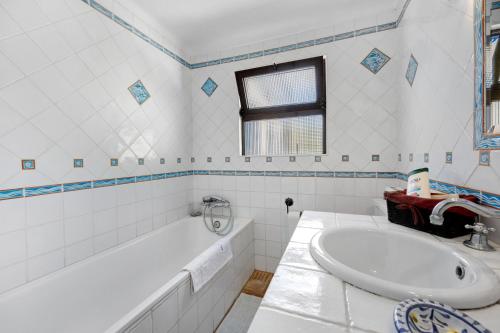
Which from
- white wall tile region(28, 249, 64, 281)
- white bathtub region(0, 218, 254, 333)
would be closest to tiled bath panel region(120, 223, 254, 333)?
white bathtub region(0, 218, 254, 333)

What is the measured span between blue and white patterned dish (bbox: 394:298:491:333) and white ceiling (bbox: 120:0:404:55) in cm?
202

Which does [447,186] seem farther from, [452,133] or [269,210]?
[269,210]

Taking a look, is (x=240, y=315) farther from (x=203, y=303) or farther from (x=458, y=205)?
(x=458, y=205)

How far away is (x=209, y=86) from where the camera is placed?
2.33 metres

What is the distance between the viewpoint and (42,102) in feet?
3.85

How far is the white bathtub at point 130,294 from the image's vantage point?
1.00 m

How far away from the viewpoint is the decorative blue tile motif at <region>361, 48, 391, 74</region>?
5.66 ft

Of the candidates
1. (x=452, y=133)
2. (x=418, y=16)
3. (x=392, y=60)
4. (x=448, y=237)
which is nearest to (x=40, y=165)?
(x=448, y=237)

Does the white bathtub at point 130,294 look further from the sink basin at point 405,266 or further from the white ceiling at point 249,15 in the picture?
the white ceiling at point 249,15

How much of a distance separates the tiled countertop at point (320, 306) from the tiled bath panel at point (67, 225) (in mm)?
1414

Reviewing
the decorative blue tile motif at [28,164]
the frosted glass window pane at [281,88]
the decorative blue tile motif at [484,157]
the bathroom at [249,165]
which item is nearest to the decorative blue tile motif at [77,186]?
the bathroom at [249,165]

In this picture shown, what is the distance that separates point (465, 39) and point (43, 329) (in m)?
2.42

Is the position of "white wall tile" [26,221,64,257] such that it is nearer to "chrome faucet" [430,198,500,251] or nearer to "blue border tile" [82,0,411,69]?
"blue border tile" [82,0,411,69]

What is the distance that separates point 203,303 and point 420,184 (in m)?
1.41
